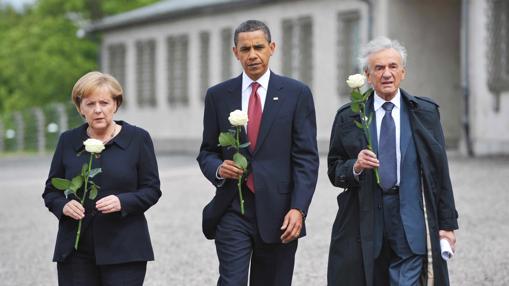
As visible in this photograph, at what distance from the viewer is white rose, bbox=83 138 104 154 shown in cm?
582

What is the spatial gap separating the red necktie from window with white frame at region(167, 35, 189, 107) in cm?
3537

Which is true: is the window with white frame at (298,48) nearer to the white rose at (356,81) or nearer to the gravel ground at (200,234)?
the gravel ground at (200,234)

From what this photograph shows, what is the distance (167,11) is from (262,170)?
3638 cm

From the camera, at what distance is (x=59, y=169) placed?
242 inches

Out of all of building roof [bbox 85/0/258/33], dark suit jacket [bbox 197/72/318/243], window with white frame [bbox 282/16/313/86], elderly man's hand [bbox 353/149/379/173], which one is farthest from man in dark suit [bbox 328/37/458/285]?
building roof [bbox 85/0/258/33]

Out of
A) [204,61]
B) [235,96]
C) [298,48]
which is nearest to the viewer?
[235,96]

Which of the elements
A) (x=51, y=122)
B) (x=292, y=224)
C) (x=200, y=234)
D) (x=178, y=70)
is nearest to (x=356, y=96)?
(x=292, y=224)

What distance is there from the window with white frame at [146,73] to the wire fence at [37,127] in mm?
3207

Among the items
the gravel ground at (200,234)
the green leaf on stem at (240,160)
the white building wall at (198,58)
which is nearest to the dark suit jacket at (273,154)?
the green leaf on stem at (240,160)

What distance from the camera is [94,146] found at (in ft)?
19.1

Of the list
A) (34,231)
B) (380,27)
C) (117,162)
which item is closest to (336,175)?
(117,162)

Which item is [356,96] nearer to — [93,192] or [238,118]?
[238,118]

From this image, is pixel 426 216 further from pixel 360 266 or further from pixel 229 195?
pixel 229 195

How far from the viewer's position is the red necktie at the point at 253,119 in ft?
20.6
